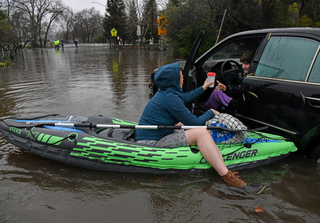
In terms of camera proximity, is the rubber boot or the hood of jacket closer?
the rubber boot

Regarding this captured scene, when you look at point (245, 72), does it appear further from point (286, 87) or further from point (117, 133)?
point (117, 133)

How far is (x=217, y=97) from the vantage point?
4.12 metres

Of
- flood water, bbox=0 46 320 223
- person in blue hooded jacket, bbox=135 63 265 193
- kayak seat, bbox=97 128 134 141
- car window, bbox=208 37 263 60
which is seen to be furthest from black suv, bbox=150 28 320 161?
kayak seat, bbox=97 128 134 141

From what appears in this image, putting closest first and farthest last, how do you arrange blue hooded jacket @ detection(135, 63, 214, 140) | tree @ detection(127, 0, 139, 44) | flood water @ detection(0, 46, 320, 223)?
flood water @ detection(0, 46, 320, 223), blue hooded jacket @ detection(135, 63, 214, 140), tree @ detection(127, 0, 139, 44)

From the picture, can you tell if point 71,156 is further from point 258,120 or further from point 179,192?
point 258,120

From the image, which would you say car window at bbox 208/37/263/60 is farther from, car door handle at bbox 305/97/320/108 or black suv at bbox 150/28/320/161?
car door handle at bbox 305/97/320/108

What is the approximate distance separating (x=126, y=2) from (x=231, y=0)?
3806 cm

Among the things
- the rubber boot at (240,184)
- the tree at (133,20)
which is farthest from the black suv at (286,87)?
the tree at (133,20)

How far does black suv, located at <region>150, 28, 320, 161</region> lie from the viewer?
2.87 metres

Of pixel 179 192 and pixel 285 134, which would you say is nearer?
pixel 179 192

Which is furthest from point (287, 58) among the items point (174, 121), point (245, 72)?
point (174, 121)

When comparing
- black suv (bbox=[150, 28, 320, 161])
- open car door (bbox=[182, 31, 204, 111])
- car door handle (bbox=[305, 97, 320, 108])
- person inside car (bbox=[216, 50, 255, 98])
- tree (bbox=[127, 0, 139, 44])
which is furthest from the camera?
tree (bbox=[127, 0, 139, 44])

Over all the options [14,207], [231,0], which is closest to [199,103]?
[14,207]

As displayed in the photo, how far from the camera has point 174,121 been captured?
3.24 meters
